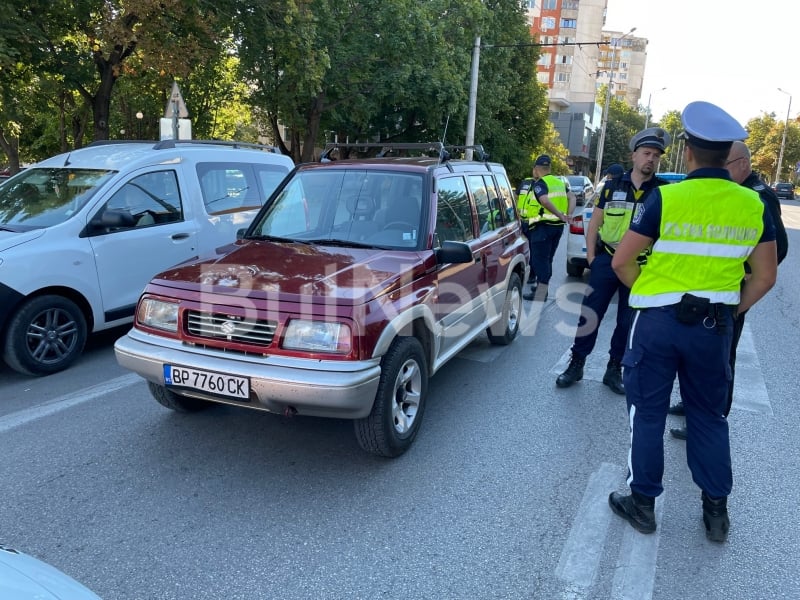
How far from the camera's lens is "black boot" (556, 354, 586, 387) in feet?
17.2

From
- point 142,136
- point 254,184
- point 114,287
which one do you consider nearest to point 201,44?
point 254,184

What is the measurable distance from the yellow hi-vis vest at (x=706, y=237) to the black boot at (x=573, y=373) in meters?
2.36

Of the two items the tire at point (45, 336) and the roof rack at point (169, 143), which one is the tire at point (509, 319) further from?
the tire at point (45, 336)

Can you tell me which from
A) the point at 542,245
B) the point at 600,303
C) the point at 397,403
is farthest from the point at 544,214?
the point at 397,403

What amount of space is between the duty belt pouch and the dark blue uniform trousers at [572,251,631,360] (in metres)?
2.08

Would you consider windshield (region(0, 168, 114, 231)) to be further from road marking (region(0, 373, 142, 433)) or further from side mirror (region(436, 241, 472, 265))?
side mirror (region(436, 241, 472, 265))

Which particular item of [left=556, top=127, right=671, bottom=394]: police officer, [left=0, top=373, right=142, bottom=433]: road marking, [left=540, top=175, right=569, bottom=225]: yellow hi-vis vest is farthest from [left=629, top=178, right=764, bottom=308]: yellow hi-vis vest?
[left=540, top=175, right=569, bottom=225]: yellow hi-vis vest

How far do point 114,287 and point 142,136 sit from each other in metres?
25.6

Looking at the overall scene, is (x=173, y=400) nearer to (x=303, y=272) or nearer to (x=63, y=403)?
(x=63, y=403)

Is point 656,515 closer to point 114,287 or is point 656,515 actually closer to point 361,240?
point 361,240

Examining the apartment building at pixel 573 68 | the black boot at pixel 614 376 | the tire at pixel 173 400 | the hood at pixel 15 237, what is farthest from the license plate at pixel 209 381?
the apartment building at pixel 573 68

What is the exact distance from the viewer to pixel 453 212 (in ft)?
15.9

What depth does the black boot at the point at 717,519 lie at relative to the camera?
308 cm

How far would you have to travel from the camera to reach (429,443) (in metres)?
4.12
